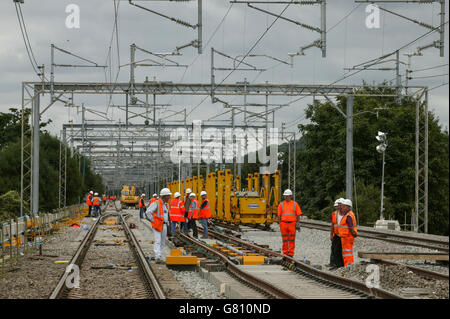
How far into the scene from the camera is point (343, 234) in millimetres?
15719

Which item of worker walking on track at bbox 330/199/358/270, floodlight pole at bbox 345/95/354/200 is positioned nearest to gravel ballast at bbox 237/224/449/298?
worker walking on track at bbox 330/199/358/270

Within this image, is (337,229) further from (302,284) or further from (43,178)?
(43,178)

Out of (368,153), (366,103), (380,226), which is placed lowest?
(380,226)

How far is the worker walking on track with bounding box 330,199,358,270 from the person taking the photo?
15539 millimetres

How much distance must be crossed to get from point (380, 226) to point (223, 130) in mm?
22838

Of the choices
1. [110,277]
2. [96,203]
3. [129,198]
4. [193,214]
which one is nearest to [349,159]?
[193,214]

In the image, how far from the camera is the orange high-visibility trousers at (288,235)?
17.9 m

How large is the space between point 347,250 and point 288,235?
2.32m

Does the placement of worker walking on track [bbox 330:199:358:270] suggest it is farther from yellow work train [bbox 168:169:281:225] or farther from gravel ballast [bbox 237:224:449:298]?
yellow work train [bbox 168:169:281:225]

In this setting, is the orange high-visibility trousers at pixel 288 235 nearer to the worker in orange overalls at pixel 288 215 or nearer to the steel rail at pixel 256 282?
the worker in orange overalls at pixel 288 215

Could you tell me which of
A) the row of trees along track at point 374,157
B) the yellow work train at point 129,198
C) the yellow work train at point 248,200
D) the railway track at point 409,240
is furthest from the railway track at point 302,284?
the yellow work train at point 129,198
